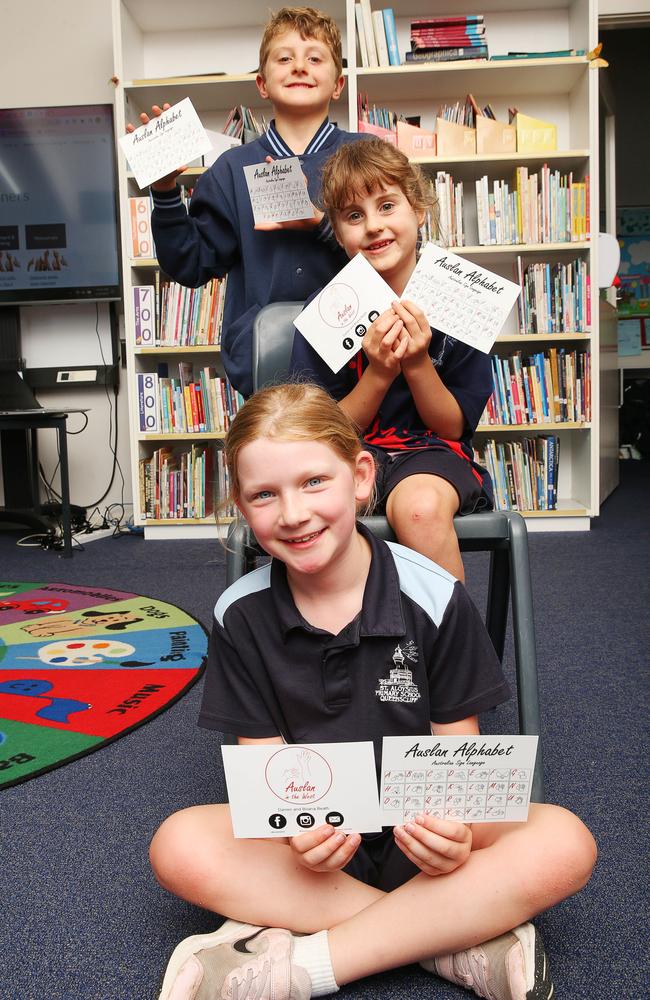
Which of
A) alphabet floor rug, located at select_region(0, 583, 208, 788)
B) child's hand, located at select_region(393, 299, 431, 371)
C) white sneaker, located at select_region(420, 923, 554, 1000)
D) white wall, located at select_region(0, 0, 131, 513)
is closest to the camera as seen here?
white sneaker, located at select_region(420, 923, 554, 1000)

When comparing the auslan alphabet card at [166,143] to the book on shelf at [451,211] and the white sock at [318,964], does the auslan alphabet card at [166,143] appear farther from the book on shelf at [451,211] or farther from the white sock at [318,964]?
the book on shelf at [451,211]

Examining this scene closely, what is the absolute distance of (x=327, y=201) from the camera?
51.8 inches

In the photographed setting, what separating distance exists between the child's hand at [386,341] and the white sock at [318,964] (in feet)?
2.32

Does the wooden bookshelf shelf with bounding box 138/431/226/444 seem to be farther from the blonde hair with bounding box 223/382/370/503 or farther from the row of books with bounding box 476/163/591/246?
the blonde hair with bounding box 223/382/370/503

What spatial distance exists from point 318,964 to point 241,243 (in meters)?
1.32

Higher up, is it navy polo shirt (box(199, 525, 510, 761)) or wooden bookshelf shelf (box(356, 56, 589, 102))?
wooden bookshelf shelf (box(356, 56, 589, 102))

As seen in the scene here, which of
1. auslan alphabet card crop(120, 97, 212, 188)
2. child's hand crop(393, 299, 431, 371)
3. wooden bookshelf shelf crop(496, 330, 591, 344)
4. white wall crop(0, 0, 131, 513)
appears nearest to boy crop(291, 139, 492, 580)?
child's hand crop(393, 299, 431, 371)

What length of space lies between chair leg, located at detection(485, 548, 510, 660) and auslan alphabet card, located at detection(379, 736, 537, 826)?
2.00 ft

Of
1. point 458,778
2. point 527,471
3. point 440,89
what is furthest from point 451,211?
point 458,778

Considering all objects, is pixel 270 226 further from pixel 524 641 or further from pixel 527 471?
pixel 527 471

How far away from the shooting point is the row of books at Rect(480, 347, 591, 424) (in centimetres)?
326

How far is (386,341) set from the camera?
1.14 m

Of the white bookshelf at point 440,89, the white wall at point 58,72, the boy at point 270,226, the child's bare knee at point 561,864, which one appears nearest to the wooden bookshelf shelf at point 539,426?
the white bookshelf at point 440,89

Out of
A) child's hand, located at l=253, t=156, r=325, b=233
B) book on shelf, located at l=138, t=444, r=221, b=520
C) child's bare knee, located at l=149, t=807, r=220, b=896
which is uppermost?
child's hand, located at l=253, t=156, r=325, b=233
